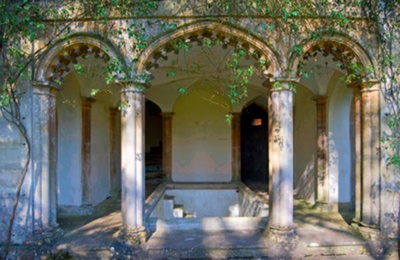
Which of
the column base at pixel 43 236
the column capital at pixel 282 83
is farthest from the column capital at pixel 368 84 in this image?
the column base at pixel 43 236

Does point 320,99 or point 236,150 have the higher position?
point 320,99

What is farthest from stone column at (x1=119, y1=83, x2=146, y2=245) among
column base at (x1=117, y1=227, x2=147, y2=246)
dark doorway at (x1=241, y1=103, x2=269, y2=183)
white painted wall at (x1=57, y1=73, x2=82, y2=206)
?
A: dark doorway at (x1=241, y1=103, x2=269, y2=183)

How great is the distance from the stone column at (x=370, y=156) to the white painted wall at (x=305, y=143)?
104 inches

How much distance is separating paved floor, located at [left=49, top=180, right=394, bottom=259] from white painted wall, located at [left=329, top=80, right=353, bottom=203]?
1.88m

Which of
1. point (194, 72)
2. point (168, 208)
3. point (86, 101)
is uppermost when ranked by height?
point (194, 72)

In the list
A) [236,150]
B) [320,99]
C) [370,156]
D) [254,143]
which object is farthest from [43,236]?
[254,143]

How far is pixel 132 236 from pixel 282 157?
250 centimetres

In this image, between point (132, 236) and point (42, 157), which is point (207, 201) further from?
point (42, 157)

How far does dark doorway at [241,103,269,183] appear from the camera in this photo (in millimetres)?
12573

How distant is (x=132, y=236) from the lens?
4.35 meters

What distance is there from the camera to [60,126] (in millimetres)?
6633

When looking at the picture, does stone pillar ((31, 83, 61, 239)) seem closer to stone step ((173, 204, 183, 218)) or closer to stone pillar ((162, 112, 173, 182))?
stone step ((173, 204, 183, 218))

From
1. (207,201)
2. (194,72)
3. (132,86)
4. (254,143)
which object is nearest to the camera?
(132,86)

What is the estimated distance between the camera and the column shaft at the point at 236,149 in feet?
33.6
